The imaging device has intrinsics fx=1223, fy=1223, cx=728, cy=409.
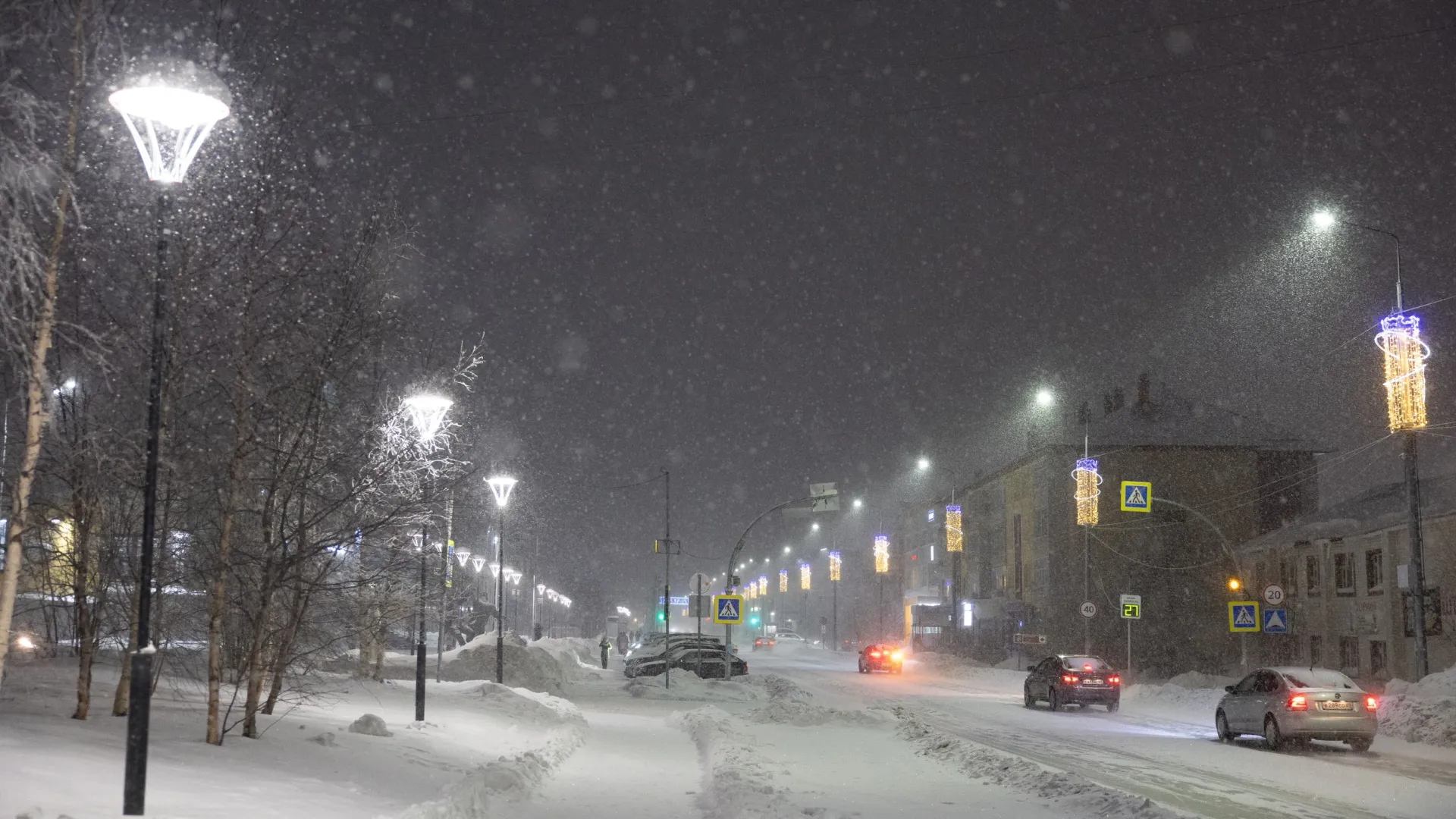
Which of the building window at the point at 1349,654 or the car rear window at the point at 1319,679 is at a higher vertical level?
the car rear window at the point at 1319,679

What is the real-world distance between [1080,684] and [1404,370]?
11.5 metres

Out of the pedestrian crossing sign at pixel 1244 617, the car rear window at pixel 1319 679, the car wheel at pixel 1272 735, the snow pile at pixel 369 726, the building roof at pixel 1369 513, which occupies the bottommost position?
the car wheel at pixel 1272 735

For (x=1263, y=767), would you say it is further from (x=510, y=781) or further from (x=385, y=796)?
(x=385, y=796)

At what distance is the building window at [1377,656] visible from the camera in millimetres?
44031

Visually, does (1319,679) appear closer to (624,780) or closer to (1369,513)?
(624,780)

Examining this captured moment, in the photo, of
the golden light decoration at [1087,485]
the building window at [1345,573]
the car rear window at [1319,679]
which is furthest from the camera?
the golden light decoration at [1087,485]

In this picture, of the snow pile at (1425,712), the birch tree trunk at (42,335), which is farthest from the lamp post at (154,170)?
the snow pile at (1425,712)

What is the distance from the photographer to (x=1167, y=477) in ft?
221

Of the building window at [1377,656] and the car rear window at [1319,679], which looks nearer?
the car rear window at [1319,679]

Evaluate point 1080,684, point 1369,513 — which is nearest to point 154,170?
point 1080,684

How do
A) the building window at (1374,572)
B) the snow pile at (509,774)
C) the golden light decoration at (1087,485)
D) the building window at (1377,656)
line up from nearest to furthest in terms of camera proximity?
the snow pile at (509,774) < the building window at (1374,572) < the building window at (1377,656) < the golden light decoration at (1087,485)

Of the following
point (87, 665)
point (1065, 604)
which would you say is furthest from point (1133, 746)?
point (1065, 604)

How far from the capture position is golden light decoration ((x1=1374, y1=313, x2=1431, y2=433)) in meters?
25.6

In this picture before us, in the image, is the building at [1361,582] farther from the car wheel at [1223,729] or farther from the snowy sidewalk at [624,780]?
the snowy sidewalk at [624,780]
